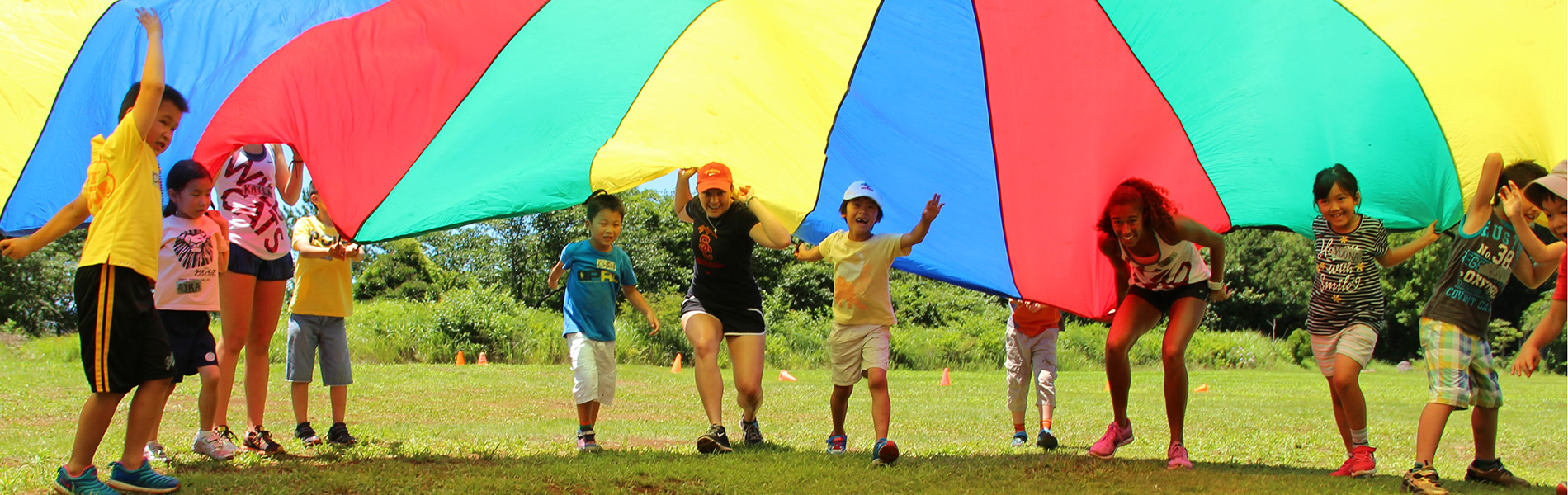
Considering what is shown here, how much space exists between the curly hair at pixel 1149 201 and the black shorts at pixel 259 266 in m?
3.49

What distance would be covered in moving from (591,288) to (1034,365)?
2727 mm

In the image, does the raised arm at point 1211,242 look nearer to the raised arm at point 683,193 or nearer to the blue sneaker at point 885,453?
the blue sneaker at point 885,453

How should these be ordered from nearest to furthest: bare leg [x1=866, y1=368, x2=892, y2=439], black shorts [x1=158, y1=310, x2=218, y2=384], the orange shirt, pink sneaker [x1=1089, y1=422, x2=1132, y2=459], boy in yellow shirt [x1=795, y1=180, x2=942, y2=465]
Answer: black shorts [x1=158, y1=310, x2=218, y2=384]
pink sneaker [x1=1089, y1=422, x2=1132, y2=459]
bare leg [x1=866, y1=368, x2=892, y2=439]
boy in yellow shirt [x1=795, y1=180, x2=942, y2=465]
the orange shirt

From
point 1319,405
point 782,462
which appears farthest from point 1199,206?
point 1319,405

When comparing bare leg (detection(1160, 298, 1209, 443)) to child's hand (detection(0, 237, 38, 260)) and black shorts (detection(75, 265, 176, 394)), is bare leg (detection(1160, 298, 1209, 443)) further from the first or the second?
child's hand (detection(0, 237, 38, 260))

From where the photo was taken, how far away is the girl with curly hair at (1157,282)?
4098 millimetres

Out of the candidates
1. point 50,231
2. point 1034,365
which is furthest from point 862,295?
point 50,231

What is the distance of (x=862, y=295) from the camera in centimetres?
456

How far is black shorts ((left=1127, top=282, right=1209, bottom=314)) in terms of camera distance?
4.20 meters

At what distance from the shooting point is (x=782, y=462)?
4184mm

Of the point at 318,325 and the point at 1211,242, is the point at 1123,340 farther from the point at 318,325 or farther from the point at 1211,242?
the point at 318,325

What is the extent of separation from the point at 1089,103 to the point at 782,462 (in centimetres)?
212

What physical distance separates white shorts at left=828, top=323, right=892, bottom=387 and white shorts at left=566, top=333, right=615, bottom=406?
3.54 feet

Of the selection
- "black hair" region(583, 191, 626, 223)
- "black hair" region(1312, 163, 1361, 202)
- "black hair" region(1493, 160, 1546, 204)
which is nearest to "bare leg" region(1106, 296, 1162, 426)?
"black hair" region(1312, 163, 1361, 202)
